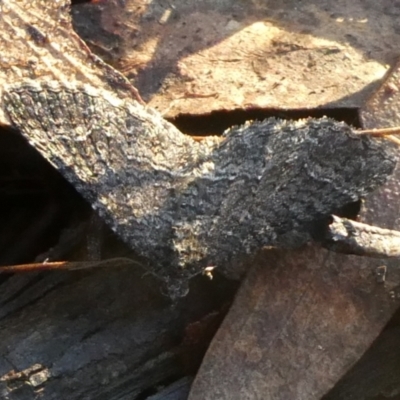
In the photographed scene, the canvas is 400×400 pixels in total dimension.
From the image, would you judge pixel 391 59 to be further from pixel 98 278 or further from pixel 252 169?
pixel 98 278

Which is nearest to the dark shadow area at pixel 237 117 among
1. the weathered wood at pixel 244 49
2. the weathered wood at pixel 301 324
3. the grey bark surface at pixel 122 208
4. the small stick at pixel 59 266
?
the weathered wood at pixel 244 49

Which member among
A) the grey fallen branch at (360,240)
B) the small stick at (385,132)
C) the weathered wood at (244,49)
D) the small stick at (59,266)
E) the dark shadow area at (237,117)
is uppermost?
the weathered wood at (244,49)

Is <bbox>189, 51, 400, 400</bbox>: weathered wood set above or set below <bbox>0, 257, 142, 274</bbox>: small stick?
below

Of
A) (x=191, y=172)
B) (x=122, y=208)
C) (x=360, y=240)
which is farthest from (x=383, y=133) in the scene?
(x=122, y=208)

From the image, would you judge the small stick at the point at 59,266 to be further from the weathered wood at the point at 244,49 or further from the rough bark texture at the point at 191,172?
the weathered wood at the point at 244,49

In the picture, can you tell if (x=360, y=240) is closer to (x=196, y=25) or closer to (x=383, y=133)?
(x=383, y=133)

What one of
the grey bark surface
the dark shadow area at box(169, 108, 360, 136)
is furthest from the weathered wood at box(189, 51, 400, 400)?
the dark shadow area at box(169, 108, 360, 136)

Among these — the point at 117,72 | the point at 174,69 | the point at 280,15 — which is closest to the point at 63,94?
the point at 117,72

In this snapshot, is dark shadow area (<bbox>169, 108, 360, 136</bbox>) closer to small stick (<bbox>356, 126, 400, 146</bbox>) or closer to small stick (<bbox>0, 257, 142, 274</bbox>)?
small stick (<bbox>356, 126, 400, 146</bbox>)
